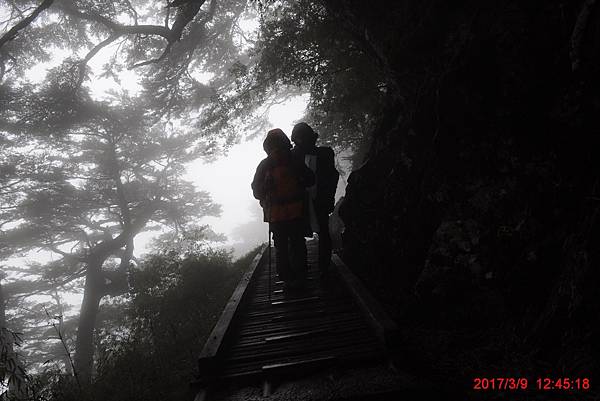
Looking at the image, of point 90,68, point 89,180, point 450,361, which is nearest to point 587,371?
point 450,361

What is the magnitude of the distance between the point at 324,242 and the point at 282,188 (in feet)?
4.43

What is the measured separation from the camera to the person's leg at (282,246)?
4.91 m

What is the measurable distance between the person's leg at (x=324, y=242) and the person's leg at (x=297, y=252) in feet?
1.38

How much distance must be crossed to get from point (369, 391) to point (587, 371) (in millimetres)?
1465

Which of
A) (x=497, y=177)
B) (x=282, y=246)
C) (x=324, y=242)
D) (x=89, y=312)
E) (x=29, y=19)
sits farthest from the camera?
(x=89, y=312)

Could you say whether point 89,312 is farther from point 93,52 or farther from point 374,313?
point 374,313

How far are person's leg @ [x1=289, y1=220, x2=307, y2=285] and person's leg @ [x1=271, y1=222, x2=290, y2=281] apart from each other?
0.08m

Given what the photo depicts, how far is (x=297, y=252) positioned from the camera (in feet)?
16.7

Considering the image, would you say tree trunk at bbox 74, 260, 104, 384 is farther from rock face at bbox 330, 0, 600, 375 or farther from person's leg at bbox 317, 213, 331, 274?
rock face at bbox 330, 0, 600, 375

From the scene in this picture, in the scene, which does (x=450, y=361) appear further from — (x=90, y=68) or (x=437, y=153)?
(x=90, y=68)

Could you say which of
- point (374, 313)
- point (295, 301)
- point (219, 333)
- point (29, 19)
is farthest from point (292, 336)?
point (29, 19)

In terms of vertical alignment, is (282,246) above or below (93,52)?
below
